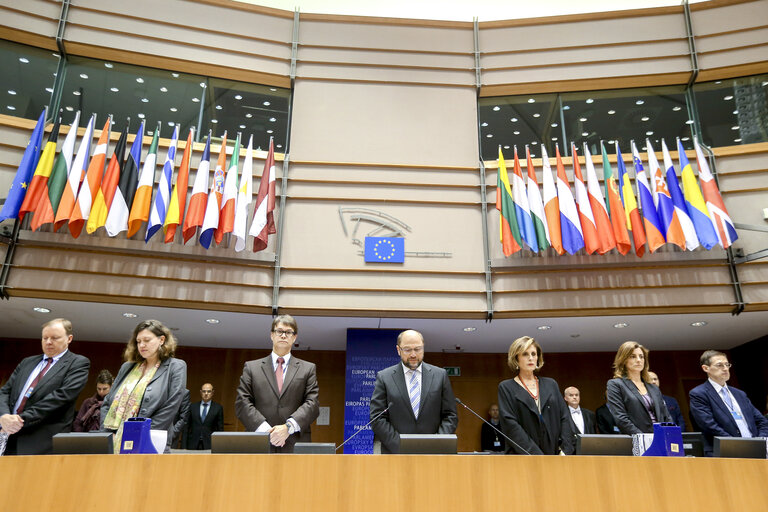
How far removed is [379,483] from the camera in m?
2.20

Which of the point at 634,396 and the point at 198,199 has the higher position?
the point at 198,199

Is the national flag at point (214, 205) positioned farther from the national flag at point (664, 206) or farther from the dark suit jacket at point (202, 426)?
the national flag at point (664, 206)

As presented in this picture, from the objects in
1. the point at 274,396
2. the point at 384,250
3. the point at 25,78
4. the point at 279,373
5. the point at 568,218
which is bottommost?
the point at 274,396

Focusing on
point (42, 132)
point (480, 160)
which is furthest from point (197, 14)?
point (480, 160)

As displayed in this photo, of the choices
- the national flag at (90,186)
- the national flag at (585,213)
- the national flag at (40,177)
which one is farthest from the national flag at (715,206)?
the national flag at (40,177)

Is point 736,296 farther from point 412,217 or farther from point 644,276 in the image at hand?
point 412,217

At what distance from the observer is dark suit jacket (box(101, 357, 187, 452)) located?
131 inches

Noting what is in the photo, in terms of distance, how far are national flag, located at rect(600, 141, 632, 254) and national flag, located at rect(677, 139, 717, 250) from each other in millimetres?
771

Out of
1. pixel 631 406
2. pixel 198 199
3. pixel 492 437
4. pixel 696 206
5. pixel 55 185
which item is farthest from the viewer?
pixel 492 437

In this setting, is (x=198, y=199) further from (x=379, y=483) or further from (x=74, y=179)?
(x=379, y=483)

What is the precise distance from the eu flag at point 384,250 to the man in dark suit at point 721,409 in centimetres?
350

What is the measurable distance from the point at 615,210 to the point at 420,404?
4.29 metres

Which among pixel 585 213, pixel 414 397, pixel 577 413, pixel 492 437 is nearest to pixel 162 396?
pixel 414 397

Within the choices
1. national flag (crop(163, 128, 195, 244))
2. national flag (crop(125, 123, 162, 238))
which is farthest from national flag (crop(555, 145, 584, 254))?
national flag (crop(125, 123, 162, 238))
